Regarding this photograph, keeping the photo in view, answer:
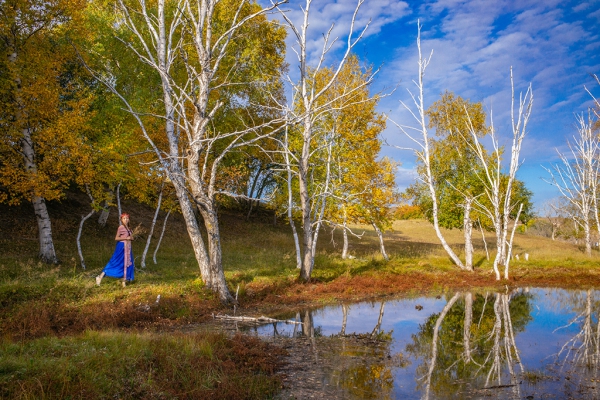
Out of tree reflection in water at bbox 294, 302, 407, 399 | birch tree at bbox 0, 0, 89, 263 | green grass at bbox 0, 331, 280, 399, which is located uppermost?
birch tree at bbox 0, 0, 89, 263

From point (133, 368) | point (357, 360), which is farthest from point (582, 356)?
point (133, 368)

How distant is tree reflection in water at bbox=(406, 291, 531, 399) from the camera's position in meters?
7.30

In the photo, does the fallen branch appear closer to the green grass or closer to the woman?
the green grass

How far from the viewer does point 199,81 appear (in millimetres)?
12312

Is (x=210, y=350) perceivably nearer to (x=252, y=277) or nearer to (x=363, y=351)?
(x=363, y=351)

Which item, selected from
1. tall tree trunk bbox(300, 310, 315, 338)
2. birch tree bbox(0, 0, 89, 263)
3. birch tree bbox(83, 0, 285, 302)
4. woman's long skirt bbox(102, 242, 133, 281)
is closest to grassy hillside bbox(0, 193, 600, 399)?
woman's long skirt bbox(102, 242, 133, 281)

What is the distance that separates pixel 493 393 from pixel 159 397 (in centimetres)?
539

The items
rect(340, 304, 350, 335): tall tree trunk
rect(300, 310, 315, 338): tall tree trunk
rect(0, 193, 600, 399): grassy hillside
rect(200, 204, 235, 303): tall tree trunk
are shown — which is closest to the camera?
rect(0, 193, 600, 399): grassy hillside

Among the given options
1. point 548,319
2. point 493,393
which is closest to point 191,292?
point 493,393

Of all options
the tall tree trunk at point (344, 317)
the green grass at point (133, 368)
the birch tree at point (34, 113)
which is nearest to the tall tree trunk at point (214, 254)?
the tall tree trunk at point (344, 317)

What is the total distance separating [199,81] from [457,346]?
10131 mm

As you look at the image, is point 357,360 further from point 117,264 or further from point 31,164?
point 31,164

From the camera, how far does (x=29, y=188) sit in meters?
15.2

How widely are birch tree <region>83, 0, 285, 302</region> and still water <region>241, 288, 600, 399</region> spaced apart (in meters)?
4.54
